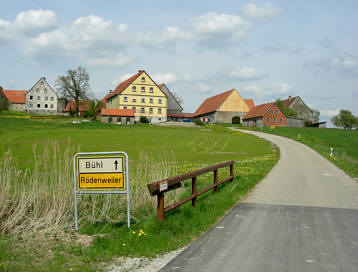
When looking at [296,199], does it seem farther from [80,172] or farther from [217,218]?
[80,172]

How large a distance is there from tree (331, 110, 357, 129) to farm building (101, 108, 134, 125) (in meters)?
63.2

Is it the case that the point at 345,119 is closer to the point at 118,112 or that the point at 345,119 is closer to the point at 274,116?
the point at 274,116

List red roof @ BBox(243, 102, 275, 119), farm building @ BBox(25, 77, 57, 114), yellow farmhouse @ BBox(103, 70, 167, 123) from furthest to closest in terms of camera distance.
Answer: farm building @ BBox(25, 77, 57, 114) < red roof @ BBox(243, 102, 275, 119) < yellow farmhouse @ BBox(103, 70, 167, 123)

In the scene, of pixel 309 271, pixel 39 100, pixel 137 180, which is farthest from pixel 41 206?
pixel 39 100

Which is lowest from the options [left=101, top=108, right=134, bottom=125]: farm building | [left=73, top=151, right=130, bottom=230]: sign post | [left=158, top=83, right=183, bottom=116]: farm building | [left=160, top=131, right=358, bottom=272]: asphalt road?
[left=160, top=131, right=358, bottom=272]: asphalt road

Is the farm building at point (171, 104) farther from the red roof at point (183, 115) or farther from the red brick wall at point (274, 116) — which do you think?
the red brick wall at point (274, 116)

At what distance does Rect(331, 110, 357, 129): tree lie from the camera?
342 feet

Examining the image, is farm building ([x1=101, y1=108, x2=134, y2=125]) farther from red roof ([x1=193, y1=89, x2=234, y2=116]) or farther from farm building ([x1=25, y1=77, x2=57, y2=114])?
farm building ([x1=25, y1=77, x2=57, y2=114])

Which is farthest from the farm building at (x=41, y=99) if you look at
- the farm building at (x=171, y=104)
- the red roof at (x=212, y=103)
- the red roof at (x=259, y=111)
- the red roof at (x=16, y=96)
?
the red roof at (x=259, y=111)

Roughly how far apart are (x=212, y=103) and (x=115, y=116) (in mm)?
34050

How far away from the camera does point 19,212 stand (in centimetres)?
695

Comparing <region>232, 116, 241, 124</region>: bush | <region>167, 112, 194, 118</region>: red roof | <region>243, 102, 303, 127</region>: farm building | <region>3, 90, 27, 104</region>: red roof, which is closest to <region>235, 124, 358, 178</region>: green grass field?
<region>243, 102, 303, 127</region>: farm building

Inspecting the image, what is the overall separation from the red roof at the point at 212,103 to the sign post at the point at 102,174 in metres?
84.8

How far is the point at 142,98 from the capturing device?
79750 mm
